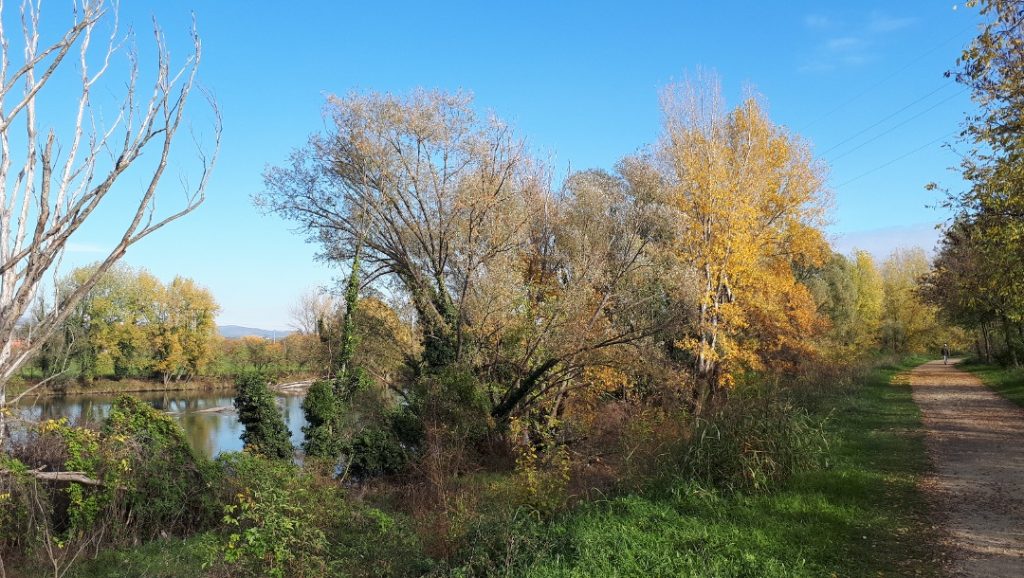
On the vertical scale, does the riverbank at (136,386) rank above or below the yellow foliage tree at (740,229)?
below

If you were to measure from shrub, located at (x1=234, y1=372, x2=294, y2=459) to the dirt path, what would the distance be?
13.7 meters

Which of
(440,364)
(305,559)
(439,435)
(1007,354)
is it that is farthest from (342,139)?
(1007,354)

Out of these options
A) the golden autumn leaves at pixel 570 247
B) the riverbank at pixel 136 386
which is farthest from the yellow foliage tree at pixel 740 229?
the riverbank at pixel 136 386

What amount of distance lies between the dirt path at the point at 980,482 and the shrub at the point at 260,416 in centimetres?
1365

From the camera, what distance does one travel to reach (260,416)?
52.3 feet

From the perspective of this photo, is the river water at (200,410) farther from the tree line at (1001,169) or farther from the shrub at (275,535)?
the tree line at (1001,169)

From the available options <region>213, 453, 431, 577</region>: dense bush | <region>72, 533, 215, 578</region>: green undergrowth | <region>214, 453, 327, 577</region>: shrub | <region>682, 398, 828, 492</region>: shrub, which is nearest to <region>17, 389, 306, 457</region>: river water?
<region>72, 533, 215, 578</region>: green undergrowth

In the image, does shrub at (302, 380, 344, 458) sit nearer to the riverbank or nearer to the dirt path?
the dirt path

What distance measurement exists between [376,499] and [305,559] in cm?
752

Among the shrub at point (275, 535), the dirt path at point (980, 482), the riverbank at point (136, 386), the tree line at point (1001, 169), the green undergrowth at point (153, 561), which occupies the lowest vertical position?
Answer: the green undergrowth at point (153, 561)

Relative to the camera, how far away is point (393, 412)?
18.9 meters

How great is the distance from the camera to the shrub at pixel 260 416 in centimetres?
1578

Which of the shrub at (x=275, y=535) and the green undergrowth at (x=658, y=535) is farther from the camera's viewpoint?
the shrub at (x=275, y=535)

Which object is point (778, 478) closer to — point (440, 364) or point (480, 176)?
point (440, 364)
